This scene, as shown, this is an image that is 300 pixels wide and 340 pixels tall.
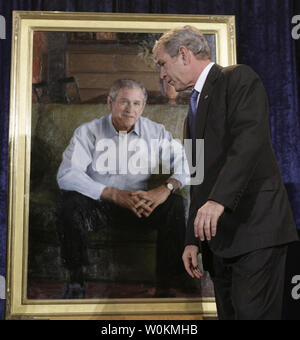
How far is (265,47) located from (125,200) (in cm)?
131

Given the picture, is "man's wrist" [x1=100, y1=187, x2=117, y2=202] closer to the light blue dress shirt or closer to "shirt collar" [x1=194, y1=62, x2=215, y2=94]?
the light blue dress shirt

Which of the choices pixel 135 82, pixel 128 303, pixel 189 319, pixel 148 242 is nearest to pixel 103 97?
pixel 135 82

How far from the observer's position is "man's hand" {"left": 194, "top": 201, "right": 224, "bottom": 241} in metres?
1.51

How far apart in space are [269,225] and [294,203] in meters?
1.25

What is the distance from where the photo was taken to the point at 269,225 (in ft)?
5.16

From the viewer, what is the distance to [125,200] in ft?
8.57

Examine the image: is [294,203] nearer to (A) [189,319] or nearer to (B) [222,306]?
(A) [189,319]

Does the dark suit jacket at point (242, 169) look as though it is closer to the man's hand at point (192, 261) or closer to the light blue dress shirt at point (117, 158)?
the man's hand at point (192, 261)

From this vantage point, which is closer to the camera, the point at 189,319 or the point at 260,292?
the point at 260,292

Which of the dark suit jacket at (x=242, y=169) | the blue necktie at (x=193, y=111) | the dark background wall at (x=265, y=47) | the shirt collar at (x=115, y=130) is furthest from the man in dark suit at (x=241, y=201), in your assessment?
the dark background wall at (x=265, y=47)

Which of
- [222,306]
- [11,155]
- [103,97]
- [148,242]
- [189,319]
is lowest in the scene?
[189,319]

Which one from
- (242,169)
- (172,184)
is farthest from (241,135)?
(172,184)

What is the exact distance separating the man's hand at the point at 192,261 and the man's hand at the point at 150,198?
0.73m
